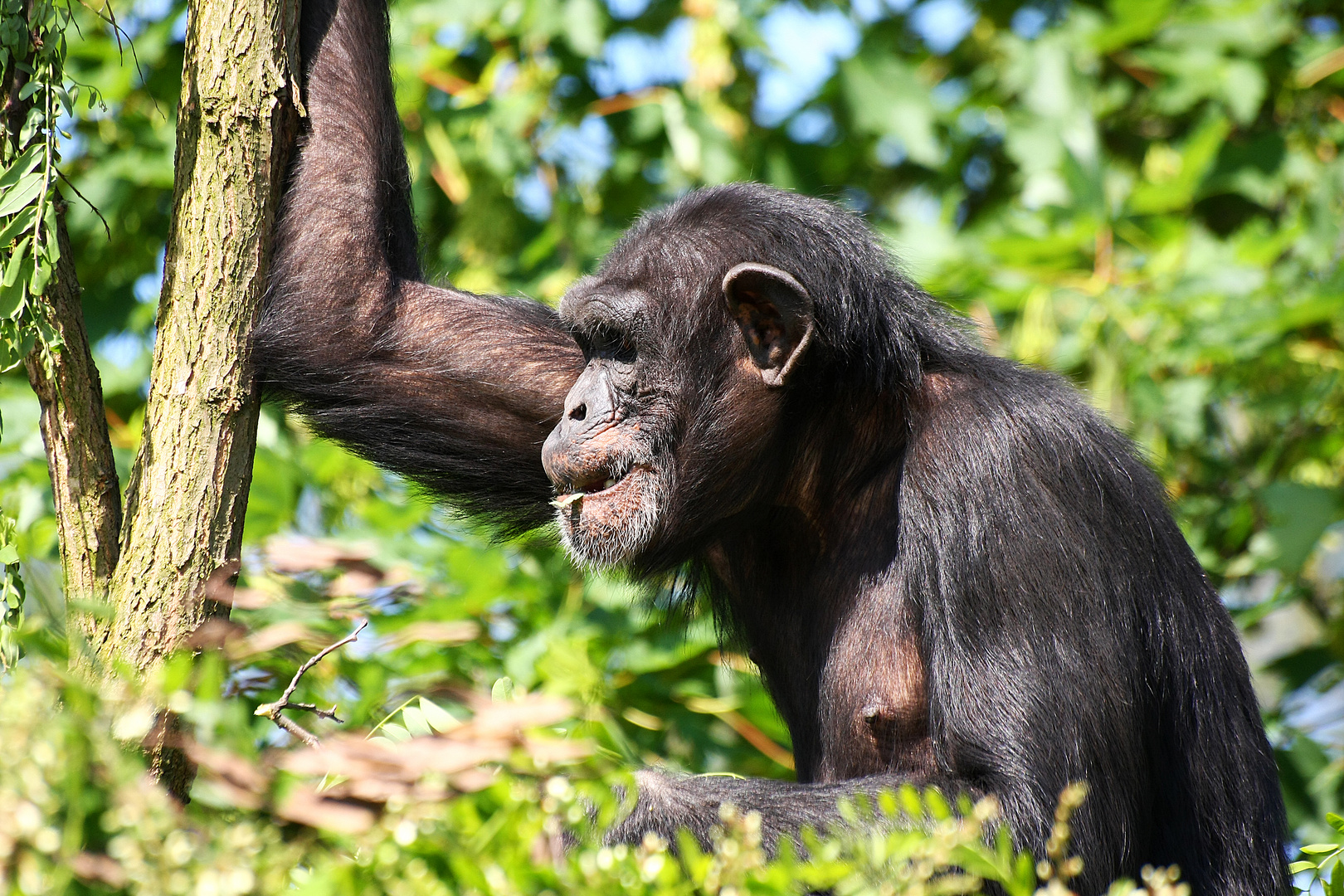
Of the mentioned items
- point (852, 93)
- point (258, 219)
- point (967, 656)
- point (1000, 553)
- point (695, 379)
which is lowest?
point (967, 656)

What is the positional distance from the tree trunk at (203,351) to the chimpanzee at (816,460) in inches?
15.6

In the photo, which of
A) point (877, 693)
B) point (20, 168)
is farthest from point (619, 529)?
point (20, 168)

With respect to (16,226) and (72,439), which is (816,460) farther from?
(16,226)

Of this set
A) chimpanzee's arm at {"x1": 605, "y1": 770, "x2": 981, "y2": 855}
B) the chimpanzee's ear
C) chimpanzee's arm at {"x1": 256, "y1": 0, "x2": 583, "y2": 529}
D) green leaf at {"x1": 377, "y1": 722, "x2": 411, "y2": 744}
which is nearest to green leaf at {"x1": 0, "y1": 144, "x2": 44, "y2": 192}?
chimpanzee's arm at {"x1": 256, "y1": 0, "x2": 583, "y2": 529}

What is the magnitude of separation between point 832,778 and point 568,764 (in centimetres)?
237

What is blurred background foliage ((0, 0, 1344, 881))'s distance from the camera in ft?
21.0

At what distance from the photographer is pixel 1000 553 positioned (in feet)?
12.1

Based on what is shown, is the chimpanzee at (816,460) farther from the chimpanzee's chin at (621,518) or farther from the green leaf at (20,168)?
the green leaf at (20,168)

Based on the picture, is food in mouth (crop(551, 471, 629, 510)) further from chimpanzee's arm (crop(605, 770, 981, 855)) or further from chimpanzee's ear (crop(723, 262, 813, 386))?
chimpanzee's arm (crop(605, 770, 981, 855))

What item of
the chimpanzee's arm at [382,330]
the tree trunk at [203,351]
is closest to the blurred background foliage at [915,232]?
the chimpanzee's arm at [382,330]

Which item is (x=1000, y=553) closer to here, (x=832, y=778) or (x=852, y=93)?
(x=832, y=778)

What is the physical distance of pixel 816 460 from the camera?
13.9 feet

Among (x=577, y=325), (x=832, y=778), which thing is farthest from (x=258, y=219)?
(x=832, y=778)

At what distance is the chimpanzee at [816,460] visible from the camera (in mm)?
3699
